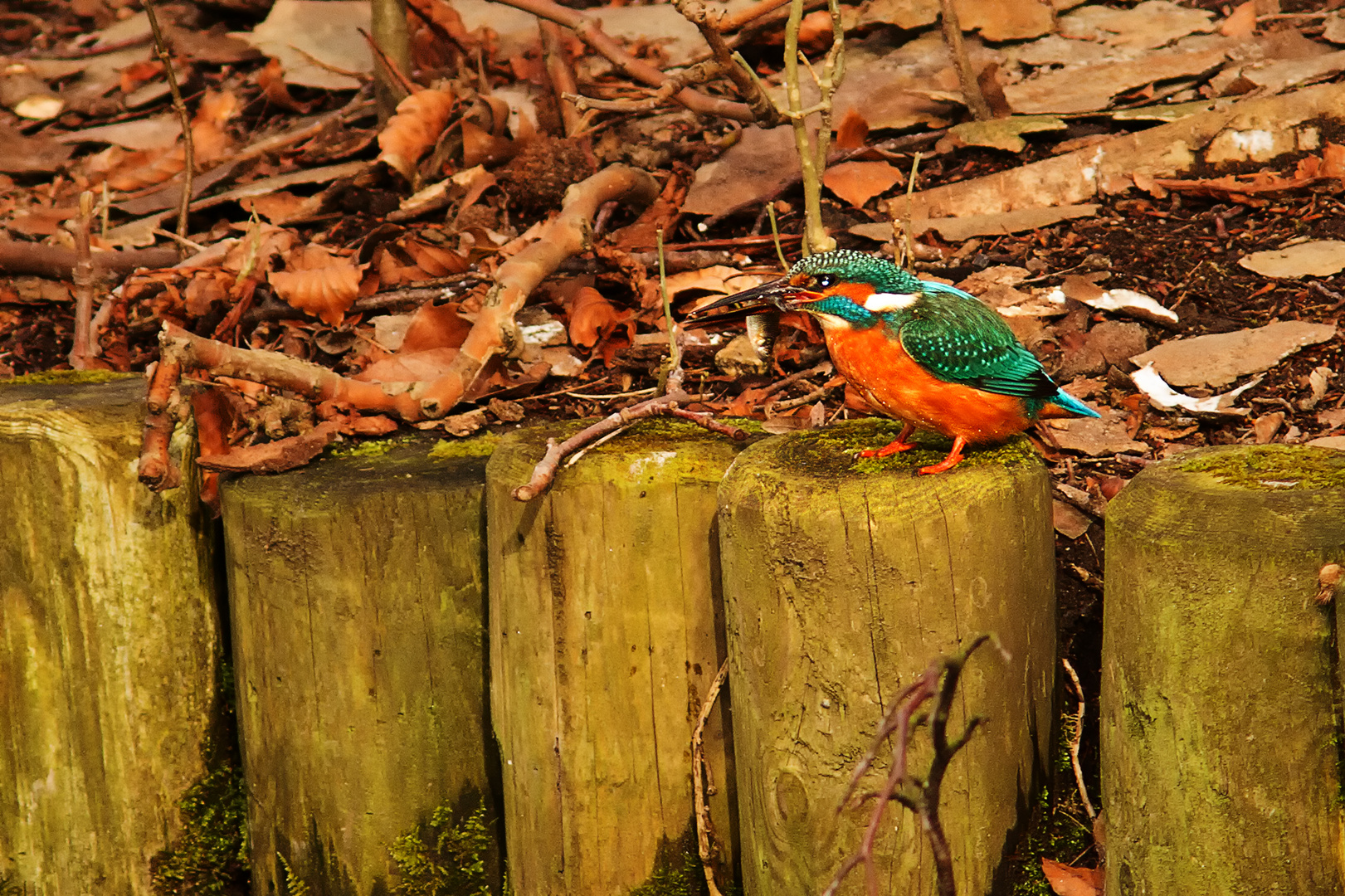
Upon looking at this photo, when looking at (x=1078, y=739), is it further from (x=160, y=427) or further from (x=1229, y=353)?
(x=160, y=427)

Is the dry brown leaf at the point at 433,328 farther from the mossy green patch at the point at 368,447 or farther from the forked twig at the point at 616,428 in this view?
the forked twig at the point at 616,428

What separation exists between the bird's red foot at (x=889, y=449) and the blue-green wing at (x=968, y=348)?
6.1 inches

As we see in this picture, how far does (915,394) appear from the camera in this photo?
2.20 m

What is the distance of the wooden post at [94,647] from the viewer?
2750 millimetres

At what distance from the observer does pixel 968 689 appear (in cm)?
206

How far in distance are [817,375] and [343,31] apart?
149 inches

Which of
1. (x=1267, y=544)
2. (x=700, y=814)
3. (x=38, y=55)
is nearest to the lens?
(x=1267, y=544)

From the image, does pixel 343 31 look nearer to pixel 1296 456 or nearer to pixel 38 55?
pixel 38 55

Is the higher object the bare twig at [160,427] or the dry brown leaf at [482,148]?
the dry brown leaf at [482,148]

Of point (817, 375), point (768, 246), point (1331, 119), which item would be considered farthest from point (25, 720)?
point (1331, 119)

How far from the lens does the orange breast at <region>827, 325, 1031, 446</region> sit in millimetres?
2180

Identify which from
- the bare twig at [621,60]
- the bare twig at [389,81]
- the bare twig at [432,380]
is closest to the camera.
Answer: the bare twig at [432,380]

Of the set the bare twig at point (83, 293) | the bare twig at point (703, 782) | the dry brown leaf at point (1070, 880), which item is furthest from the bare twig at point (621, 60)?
the dry brown leaf at point (1070, 880)

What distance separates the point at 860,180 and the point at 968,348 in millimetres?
2083
